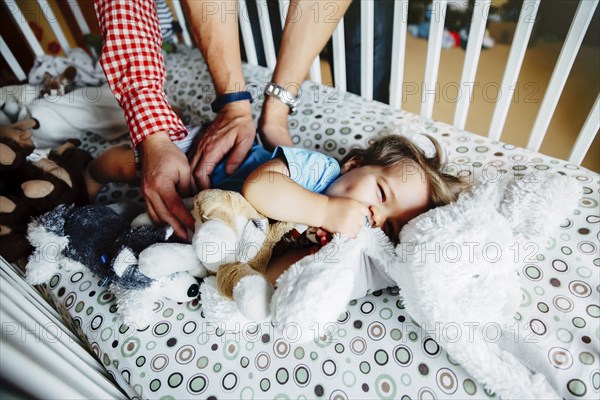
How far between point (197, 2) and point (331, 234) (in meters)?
0.76

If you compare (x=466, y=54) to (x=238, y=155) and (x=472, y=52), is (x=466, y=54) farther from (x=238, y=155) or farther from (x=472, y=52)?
(x=238, y=155)

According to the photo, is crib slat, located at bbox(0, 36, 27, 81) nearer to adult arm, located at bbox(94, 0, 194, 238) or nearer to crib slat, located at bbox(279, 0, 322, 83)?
adult arm, located at bbox(94, 0, 194, 238)

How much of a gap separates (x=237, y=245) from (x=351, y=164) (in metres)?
0.39

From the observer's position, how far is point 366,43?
3.77ft

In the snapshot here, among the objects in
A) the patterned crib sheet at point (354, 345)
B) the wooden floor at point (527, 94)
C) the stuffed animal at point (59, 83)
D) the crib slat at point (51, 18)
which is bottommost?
the wooden floor at point (527, 94)

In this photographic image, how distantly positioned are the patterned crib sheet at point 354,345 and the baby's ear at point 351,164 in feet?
1.01

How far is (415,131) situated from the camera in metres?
0.99

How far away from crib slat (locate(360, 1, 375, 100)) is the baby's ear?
17.4 inches

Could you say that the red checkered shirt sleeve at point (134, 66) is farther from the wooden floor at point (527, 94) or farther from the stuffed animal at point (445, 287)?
the wooden floor at point (527, 94)

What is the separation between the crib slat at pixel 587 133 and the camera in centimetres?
89

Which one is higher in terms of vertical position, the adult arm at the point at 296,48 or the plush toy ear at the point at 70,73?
the adult arm at the point at 296,48

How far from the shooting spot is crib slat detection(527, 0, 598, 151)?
816 mm

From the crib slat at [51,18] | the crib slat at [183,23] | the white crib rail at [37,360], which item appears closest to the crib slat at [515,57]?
the white crib rail at [37,360]

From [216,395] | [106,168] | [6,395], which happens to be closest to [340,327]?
[216,395]
